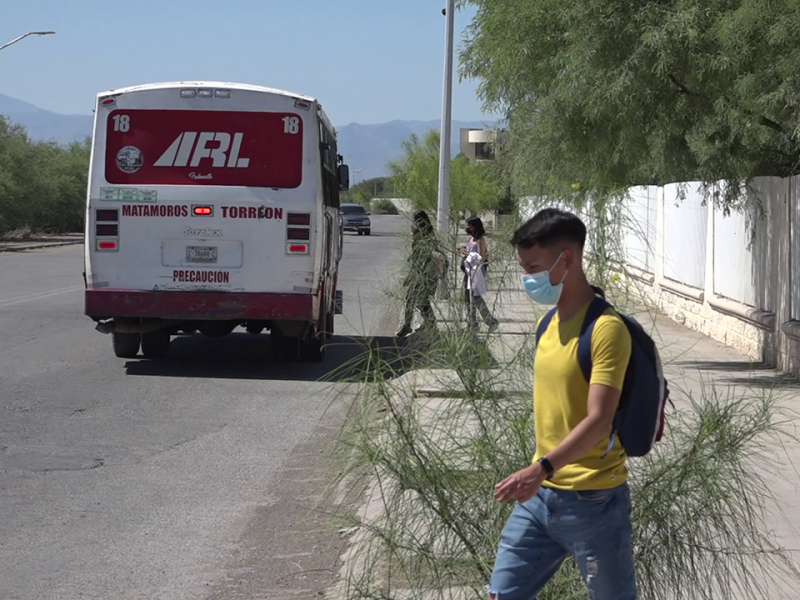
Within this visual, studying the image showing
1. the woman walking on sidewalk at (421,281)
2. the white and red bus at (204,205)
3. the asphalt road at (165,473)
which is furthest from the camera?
the white and red bus at (204,205)

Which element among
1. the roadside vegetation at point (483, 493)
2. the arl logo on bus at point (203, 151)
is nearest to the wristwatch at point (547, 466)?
the roadside vegetation at point (483, 493)

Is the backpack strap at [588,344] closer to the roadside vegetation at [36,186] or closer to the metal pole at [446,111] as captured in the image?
the metal pole at [446,111]

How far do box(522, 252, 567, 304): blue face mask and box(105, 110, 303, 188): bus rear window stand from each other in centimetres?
965

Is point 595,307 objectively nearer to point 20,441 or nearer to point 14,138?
point 20,441

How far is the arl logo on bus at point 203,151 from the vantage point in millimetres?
13250

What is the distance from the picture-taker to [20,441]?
931 cm

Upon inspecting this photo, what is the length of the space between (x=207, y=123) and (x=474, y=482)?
929 centimetres

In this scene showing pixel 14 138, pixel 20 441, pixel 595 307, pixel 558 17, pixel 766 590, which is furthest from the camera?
pixel 14 138

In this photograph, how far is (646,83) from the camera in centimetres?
1249

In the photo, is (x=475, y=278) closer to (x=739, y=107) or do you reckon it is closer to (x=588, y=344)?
(x=588, y=344)

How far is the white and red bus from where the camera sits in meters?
13.1

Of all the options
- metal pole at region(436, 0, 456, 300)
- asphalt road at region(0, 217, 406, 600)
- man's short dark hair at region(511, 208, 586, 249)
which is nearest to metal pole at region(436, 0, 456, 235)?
metal pole at region(436, 0, 456, 300)

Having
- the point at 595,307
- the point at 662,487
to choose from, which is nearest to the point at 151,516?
the point at 662,487

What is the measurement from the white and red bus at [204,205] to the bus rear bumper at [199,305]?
0.4 inches
